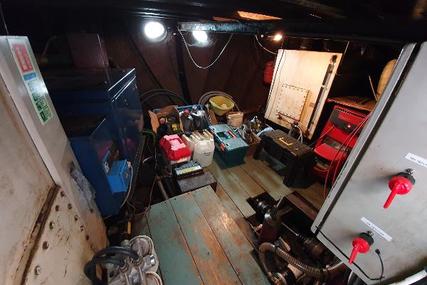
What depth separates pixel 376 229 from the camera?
3.05ft

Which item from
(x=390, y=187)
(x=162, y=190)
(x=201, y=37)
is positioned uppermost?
(x=201, y=37)

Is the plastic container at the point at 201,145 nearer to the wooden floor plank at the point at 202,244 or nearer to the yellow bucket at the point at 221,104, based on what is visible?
the wooden floor plank at the point at 202,244

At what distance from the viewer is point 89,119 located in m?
1.25

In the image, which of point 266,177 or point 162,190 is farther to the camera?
point 266,177

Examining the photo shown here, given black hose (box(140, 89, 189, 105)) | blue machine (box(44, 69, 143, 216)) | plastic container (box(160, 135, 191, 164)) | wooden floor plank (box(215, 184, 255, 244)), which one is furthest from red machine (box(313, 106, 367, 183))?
black hose (box(140, 89, 189, 105))

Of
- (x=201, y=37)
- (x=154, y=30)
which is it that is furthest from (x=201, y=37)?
(x=154, y=30)

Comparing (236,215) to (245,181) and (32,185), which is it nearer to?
→ (245,181)

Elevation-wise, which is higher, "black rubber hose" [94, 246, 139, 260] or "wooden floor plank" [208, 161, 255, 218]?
"black rubber hose" [94, 246, 139, 260]

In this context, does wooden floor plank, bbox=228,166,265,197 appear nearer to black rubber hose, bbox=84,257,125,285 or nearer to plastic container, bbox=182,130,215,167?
plastic container, bbox=182,130,215,167

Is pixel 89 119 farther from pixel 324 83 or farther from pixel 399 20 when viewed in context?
pixel 324 83

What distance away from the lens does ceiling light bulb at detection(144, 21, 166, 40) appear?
2889 mm

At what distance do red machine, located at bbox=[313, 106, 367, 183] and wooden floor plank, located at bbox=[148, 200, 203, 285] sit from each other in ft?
6.52

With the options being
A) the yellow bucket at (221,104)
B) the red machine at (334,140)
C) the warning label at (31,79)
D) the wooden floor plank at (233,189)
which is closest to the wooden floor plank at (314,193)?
the red machine at (334,140)

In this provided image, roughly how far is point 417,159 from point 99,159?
1485 millimetres
